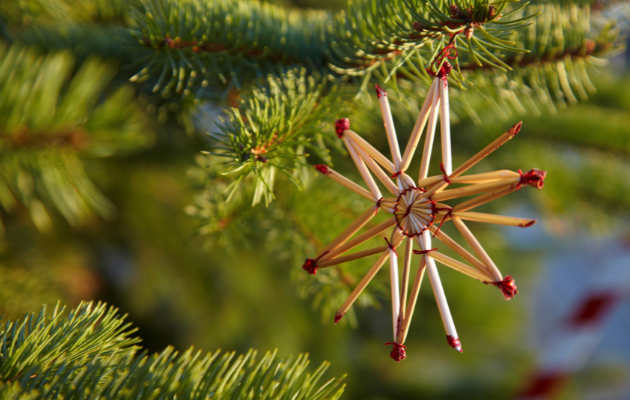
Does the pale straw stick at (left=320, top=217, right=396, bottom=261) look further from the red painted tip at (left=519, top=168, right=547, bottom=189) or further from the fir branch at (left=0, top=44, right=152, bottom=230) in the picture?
the fir branch at (left=0, top=44, right=152, bottom=230)

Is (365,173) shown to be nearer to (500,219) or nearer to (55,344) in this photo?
(500,219)

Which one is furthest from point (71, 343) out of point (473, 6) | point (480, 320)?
point (480, 320)

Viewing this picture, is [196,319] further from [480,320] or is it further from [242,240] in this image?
[480,320]

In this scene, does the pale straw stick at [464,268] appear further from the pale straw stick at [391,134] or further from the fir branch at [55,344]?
the fir branch at [55,344]

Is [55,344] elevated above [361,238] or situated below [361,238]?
below

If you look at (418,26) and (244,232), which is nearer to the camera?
(418,26)

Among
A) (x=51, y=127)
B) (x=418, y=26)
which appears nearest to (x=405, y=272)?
(x=418, y=26)
